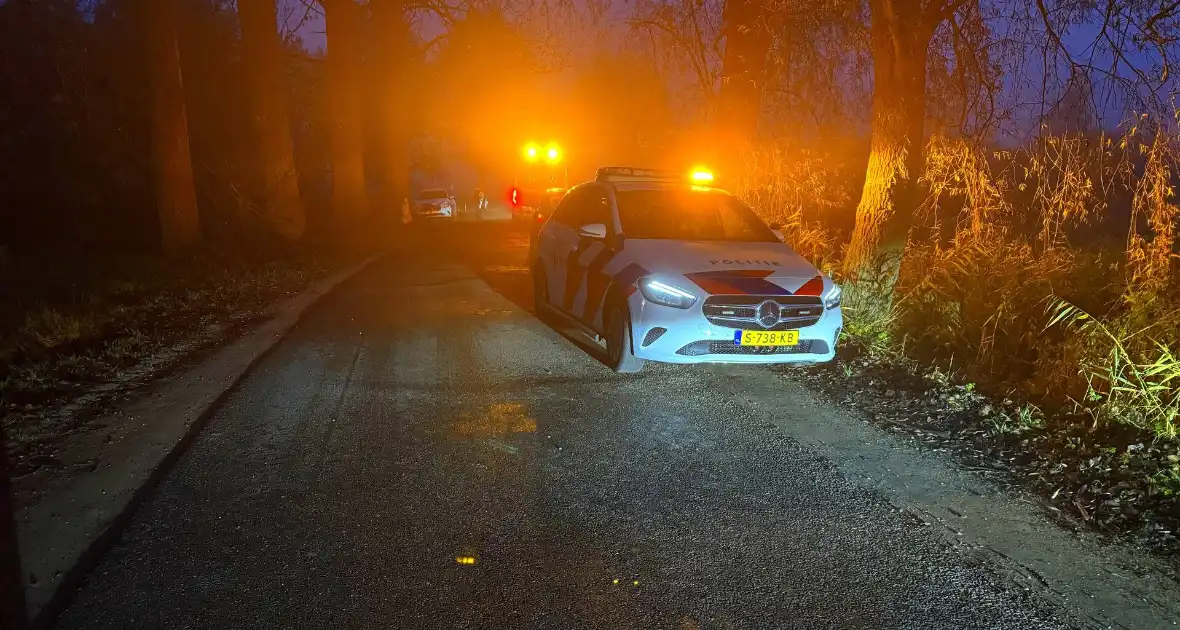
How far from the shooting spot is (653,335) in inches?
248

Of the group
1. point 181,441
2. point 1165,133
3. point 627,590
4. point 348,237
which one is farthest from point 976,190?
point 348,237

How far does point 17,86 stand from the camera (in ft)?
52.4

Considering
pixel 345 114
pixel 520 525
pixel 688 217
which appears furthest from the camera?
pixel 345 114

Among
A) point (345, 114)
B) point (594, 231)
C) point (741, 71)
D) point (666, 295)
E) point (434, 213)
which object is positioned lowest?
point (434, 213)

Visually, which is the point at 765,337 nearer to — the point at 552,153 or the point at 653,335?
the point at 653,335

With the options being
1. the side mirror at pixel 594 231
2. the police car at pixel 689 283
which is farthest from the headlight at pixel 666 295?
the side mirror at pixel 594 231

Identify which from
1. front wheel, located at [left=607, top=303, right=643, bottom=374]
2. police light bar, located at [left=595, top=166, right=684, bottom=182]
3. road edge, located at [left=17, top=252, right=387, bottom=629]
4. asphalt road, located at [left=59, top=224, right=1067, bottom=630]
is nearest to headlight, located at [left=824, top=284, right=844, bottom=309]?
asphalt road, located at [left=59, top=224, right=1067, bottom=630]

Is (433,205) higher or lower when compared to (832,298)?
higher

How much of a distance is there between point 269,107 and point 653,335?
49.8 feet

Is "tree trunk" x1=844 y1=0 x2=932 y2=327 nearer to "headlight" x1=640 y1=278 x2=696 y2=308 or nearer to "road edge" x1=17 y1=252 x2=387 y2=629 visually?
"headlight" x1=640 y1=278 x2=696 y2=308

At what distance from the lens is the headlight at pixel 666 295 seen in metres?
6.24

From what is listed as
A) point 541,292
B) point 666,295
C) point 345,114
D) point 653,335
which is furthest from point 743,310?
point 345,114

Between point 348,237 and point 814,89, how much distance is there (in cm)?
1375

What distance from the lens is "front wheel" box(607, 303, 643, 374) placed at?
258 inches
